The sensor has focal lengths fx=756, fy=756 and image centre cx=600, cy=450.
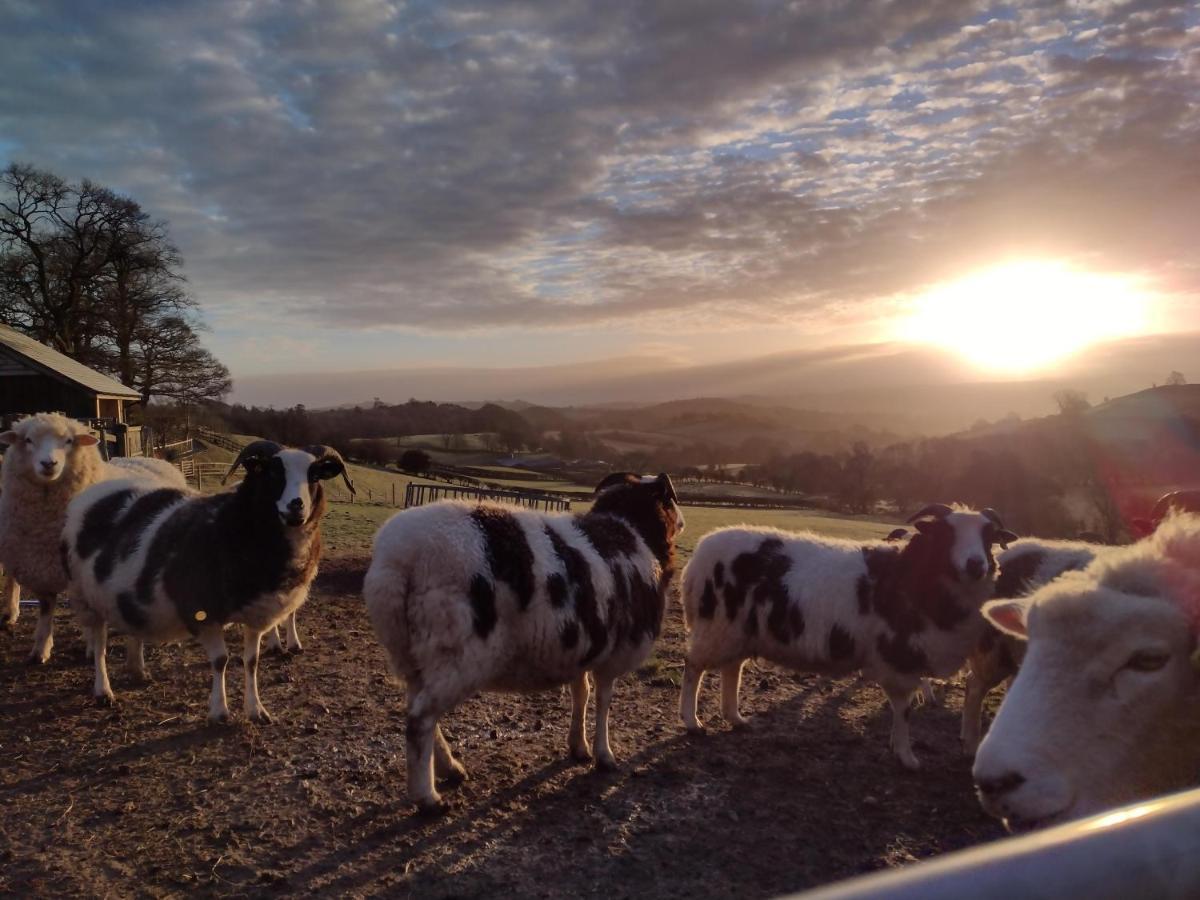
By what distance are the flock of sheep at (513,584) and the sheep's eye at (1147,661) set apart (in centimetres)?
53

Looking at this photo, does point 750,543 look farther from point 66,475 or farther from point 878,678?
point 66,475

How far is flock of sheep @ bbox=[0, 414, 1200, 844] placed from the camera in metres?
5.34

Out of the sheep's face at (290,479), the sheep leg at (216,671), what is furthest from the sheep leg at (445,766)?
the sheep's face at (290,479)

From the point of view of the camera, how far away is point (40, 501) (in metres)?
8.62

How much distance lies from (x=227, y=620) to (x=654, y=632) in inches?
154

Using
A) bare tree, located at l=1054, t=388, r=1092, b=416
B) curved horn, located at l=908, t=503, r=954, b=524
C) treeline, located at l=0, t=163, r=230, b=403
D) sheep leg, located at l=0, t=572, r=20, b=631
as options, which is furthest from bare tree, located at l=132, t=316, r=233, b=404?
bare tree, located at l=1054, t=388, r=1092, b=416

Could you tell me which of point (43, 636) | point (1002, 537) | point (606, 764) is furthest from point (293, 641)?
point (1002, 537)

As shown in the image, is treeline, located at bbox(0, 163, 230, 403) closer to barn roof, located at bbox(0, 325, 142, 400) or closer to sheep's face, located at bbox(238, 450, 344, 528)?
barn roof, located at bbox(0, 325, 142, 400)

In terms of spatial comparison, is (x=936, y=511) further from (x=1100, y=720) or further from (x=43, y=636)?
(x=43, y=636)

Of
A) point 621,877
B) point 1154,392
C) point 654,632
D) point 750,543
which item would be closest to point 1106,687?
point 621,877

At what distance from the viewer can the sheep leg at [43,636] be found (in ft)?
27.0

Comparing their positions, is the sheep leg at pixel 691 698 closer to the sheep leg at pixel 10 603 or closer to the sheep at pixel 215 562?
the sheep at pixel 215 562

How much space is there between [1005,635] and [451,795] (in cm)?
500

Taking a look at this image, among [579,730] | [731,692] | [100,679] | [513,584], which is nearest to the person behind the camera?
[513,584]
